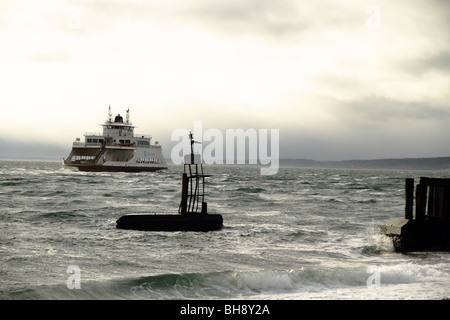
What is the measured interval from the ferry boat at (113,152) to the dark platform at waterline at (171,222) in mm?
88209

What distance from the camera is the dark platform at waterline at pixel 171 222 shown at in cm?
2188

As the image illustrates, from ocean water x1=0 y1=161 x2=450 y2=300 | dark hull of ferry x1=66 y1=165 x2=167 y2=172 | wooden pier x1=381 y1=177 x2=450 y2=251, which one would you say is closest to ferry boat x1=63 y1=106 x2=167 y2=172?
dark hull of ferry x1=66 y1=165 x2=167 y2=172

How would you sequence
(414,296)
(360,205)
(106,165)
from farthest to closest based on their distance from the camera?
(106,165) < (360,205) < (414,296)

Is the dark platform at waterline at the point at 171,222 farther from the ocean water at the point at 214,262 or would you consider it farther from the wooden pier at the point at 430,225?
the wooden pier at the point at 430,225

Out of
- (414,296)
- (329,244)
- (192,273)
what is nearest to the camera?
(414,296)

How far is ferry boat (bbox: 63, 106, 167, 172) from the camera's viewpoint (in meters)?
109

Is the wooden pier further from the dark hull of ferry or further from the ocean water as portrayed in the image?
the dark hull of ferry

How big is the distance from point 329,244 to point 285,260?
4.28 m

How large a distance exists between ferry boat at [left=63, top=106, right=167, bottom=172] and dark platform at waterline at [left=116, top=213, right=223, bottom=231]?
8821cm

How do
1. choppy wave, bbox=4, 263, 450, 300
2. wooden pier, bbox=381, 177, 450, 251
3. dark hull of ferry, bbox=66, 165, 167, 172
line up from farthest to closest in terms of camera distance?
dark hull of ferry, bbox=66, 165, 167, 172
wooden pier, bbox=381, 177, 450, 251
choppy wave, bbox=4, 263, 450, 300

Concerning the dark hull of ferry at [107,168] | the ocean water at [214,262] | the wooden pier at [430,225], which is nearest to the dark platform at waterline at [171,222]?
the ocean water at [214,262]
